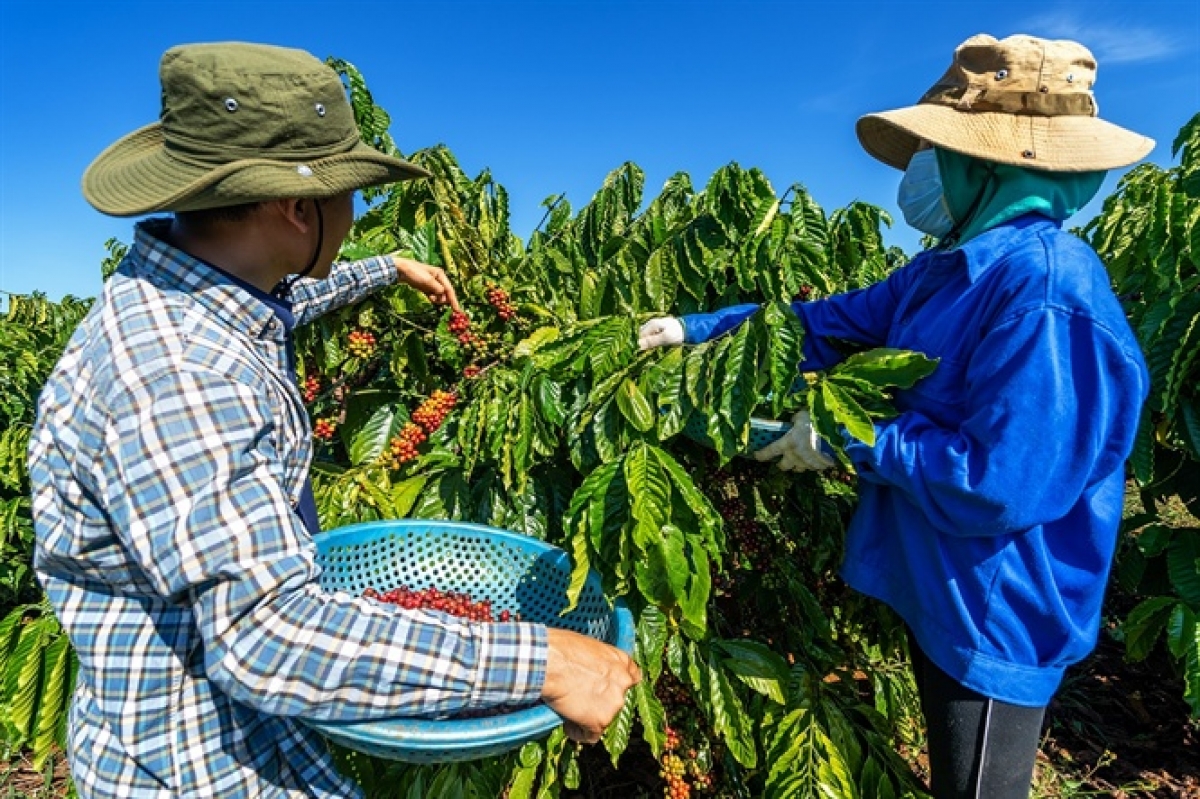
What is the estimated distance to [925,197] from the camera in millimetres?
1727

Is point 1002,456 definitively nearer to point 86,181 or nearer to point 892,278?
point 892,278

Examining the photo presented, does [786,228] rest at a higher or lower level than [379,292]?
higher

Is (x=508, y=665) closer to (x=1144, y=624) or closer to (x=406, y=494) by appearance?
(x=406, y=494)

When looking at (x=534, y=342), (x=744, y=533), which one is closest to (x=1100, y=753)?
(x=744, y=533)

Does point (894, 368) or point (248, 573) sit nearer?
point (248, 573)

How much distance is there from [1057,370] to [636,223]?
5.01ft

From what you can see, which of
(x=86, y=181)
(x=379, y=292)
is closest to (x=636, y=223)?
(x=379, y=292)

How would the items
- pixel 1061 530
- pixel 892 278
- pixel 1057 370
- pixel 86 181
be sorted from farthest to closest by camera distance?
1. pixel 892 278
2. pixel 1061 530
3. pixel 1057 370
4. pixel 86 181

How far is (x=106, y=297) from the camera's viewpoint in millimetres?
1059

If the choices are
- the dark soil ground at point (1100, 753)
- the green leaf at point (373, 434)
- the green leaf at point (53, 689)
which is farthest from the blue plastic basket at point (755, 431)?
the green leaf at point (53, 689)

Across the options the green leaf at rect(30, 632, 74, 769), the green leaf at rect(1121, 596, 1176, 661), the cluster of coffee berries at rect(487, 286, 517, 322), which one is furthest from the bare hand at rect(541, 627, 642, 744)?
the green leaf at rect(1121, 596, 1176, 661)

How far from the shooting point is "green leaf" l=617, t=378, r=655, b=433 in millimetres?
1622

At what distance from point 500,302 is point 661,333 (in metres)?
0.54

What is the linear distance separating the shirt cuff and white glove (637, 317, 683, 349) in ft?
3.38
